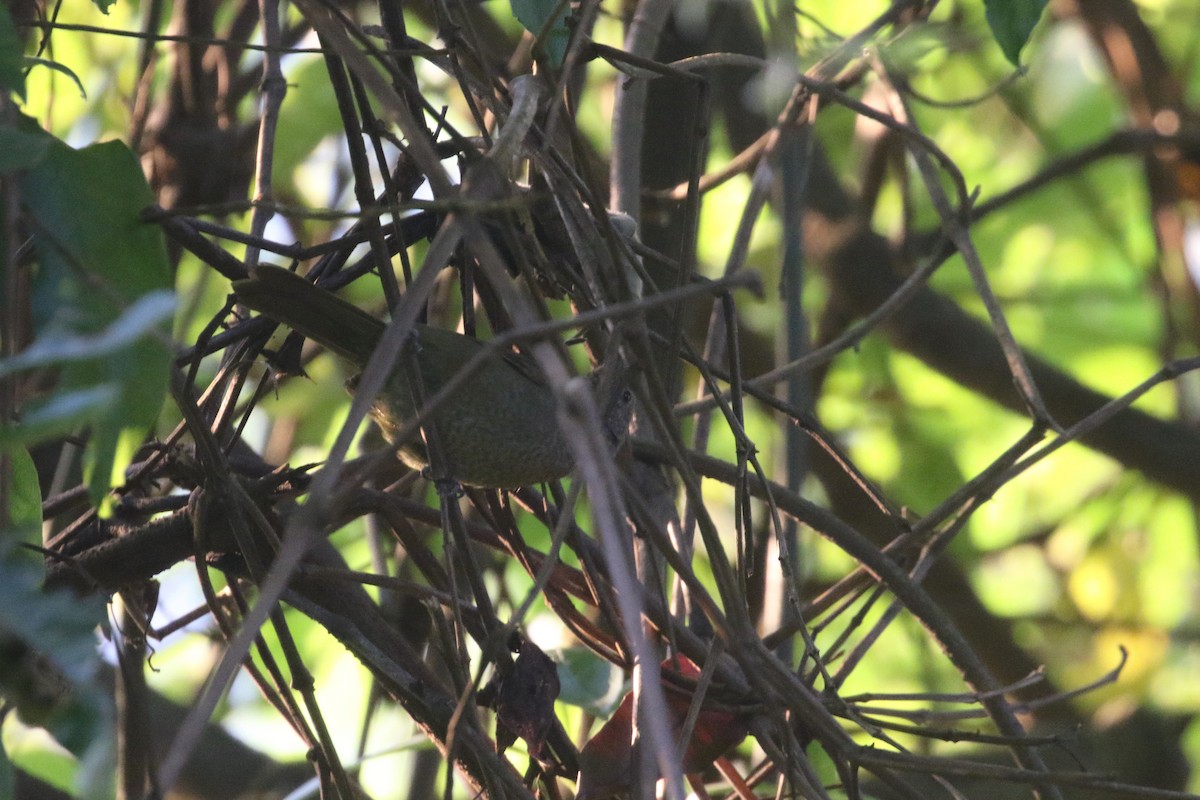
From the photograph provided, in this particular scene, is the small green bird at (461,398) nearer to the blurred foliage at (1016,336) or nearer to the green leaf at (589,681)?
the green leaf at (589,681)

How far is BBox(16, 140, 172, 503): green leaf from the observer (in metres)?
0.58

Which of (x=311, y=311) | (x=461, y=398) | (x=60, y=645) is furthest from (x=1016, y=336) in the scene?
(x=60, y=645)

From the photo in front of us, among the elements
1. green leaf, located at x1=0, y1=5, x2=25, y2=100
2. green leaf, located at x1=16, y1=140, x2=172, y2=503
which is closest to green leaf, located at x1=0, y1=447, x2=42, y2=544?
green leaf, located at x1=16, y1=140, x2=172, y2=503

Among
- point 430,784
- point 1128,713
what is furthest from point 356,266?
point 1128,713

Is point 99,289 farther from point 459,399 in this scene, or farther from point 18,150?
point 459,399

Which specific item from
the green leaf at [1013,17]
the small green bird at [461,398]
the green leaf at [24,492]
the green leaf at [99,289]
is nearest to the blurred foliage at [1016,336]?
the small green bird at [461,398]

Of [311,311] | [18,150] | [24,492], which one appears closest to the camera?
[18,150]

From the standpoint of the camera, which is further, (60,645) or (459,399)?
(459,399)

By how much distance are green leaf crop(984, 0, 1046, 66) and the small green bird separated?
543 mm

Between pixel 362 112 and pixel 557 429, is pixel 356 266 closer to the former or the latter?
pixel 362 112

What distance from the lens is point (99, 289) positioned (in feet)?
2.43

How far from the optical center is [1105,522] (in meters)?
3.07

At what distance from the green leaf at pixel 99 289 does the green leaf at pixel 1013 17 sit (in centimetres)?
73

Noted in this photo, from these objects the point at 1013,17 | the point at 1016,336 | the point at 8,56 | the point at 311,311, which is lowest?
the point at 8,56
